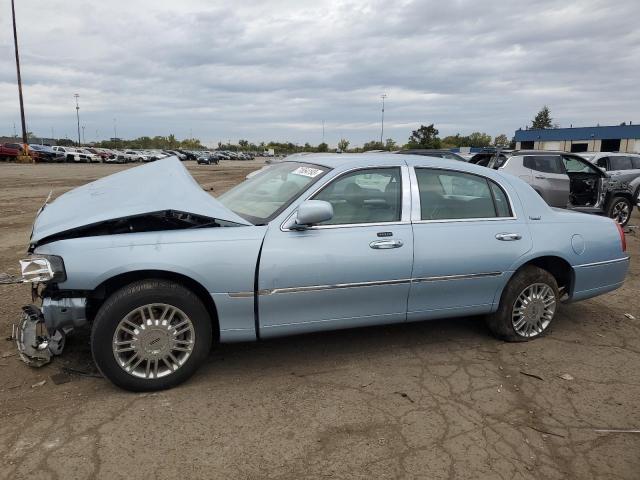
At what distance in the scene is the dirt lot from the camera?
2.68 m

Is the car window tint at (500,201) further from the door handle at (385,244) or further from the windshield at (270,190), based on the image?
the windshield at (270,190)

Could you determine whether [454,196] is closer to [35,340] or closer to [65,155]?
[35,340]

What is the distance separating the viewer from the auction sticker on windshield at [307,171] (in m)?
3.91

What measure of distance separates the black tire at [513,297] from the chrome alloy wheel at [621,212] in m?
8.51

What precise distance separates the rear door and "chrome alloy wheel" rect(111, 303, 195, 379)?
9.17m

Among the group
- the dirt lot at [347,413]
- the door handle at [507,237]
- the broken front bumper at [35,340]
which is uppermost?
the door handle at [507,237]

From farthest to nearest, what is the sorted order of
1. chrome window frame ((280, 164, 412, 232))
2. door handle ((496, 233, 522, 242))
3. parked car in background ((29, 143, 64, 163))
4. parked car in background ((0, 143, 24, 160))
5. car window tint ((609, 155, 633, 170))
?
parked car in background ((29, 143, 64, 163)) < parked car in background ((0, 143, 24, 160)) < car window tint ((609, 155, 633, 170)) < door handle ((496, 233, 522, 242)) < chrome window frame ((280, 164, 412, 232))

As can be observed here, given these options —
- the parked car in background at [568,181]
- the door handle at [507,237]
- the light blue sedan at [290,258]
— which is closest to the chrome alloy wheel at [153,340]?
the light blue sedan at [290,258]

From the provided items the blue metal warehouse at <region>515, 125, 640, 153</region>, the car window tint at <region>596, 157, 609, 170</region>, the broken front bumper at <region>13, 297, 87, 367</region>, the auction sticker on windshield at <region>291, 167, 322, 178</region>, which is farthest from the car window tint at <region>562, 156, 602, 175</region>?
the blue metal warehouse at <region>515, 125, 640, 153</region>

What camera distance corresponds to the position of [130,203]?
3.42 metres

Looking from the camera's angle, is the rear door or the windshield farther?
the rear door

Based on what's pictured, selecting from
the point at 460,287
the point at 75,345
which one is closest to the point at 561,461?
the point at 460,287

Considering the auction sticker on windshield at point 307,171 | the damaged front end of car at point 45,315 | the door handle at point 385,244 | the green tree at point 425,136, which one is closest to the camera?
the damaged front end of car at point 45,315

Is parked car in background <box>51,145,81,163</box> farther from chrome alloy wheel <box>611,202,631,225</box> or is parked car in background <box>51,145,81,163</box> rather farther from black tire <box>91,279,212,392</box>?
black tire <box>91,279,212,392</box>
